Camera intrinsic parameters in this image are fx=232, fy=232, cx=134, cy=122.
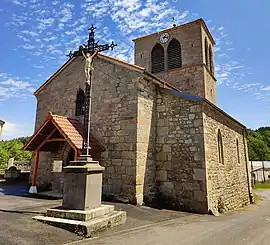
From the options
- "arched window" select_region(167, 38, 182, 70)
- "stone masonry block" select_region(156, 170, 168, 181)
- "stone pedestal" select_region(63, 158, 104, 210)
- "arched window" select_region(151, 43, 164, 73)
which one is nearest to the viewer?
"stone pedestal" select_region(63, 158, 104, 210)

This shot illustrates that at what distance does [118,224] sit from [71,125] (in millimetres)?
5217

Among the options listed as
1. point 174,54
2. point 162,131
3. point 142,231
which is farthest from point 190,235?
point 174,54

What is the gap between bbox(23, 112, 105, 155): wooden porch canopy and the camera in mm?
8997

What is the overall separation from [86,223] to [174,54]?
49.5ft

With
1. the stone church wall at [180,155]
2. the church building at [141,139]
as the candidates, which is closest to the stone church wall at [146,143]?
the church building at [141,139]

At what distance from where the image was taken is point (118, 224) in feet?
19.4

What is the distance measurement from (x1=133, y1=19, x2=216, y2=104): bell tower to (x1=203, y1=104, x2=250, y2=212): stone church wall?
3.93 m

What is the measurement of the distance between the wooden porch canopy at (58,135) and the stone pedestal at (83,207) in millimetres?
2774

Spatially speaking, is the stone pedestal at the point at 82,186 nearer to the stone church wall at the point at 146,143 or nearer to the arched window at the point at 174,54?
the stone church wall at the point at 146,143

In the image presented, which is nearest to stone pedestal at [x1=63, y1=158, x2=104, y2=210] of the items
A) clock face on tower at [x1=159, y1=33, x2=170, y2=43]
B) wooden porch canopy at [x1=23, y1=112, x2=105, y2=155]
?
wooden porch canopy at [x1=23, y1=112, x2=105, y2=155]

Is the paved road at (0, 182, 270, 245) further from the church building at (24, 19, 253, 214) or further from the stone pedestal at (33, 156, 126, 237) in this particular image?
the church building at (24, 19, 253, 214)

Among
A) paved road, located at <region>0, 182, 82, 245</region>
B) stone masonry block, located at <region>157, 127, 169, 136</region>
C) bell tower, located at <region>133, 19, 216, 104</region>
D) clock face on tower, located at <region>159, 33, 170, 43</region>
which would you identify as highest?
clock face on tower, located at <region>159, 33, 170, 43</region>

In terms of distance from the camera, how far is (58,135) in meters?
10.3

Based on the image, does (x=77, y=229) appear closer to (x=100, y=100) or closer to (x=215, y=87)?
(x=100, y=100)
